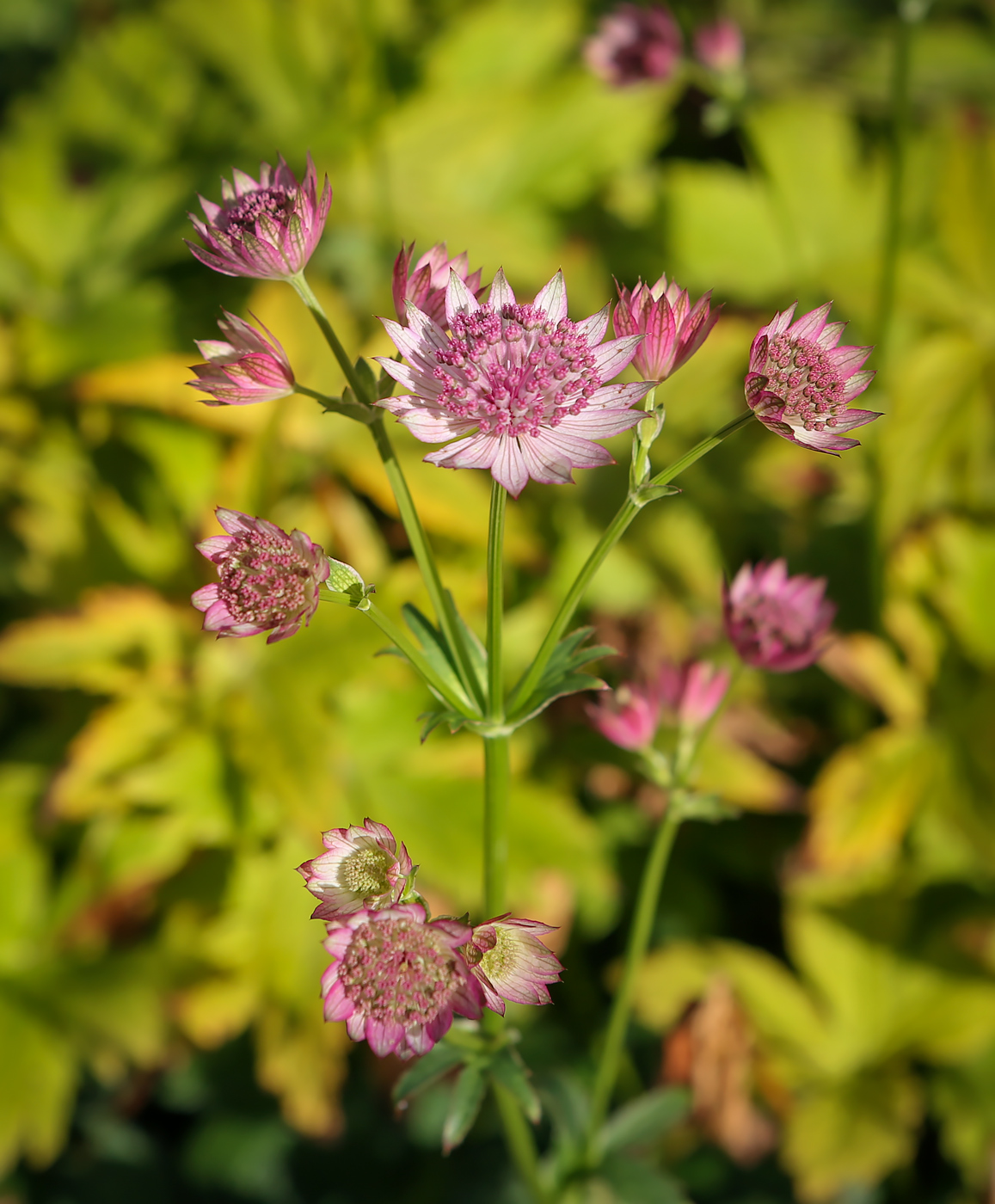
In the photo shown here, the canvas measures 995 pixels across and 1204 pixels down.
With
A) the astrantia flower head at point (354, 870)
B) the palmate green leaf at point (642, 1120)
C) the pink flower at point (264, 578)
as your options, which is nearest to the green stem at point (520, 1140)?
the palmate green leaf at point (642, 1120)

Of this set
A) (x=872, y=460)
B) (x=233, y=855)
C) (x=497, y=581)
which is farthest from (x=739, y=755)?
(x=497, y=581)

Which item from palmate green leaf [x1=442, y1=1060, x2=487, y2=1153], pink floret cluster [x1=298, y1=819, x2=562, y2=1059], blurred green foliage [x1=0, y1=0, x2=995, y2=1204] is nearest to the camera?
pink floret cluster [x1=298, y1=819, x2=562, y2=1059]

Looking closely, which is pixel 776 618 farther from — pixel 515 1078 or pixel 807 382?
pixel 515 1078

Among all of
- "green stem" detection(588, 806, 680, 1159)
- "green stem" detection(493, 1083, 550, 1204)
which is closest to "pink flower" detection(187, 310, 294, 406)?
"green stem" detection(588, 806, 680, 1159)

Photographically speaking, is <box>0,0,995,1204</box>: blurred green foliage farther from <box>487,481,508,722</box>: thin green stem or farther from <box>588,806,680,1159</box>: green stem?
<box>487,481,508,722</box>: thin green stem

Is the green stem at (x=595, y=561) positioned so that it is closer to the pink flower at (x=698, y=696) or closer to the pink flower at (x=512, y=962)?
the pink flower at (x=512, y=962)

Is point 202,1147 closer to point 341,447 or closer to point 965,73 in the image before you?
point 341,447
